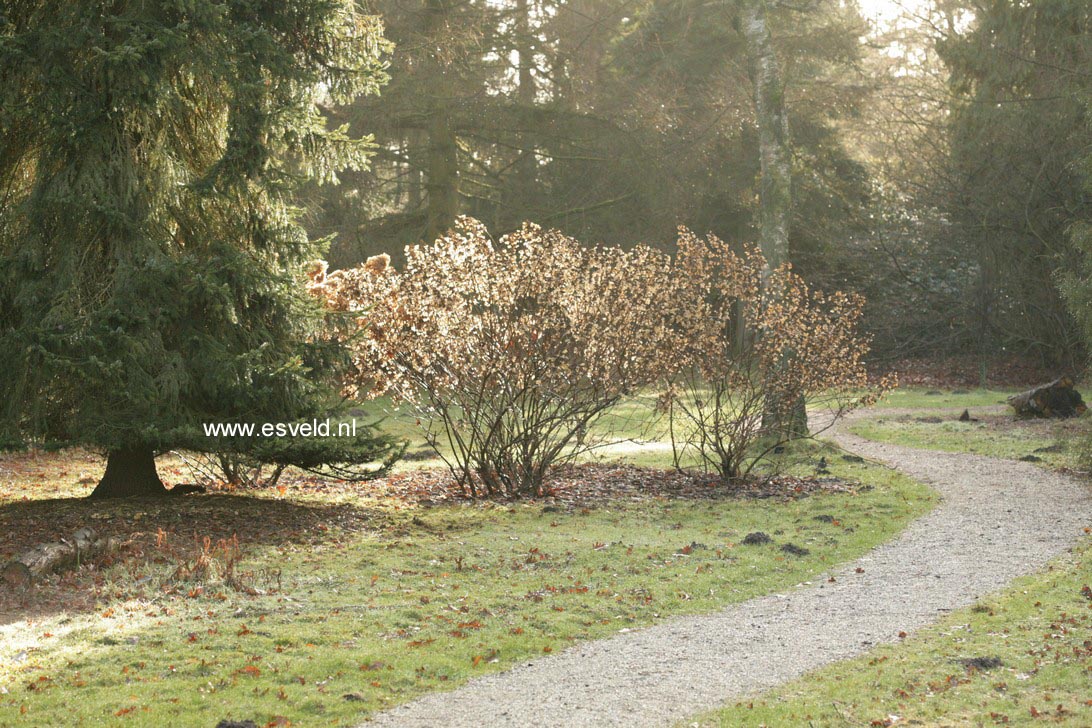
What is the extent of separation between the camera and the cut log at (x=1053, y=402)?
58.7ft

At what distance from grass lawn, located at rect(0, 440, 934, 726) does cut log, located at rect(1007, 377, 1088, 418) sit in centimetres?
688

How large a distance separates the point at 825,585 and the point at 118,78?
7271mm

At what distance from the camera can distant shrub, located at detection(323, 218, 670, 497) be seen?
1121 centimetres

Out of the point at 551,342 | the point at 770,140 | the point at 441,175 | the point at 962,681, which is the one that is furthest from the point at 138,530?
the point at 441,175

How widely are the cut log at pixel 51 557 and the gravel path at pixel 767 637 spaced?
139 inches

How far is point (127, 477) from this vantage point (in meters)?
10.6

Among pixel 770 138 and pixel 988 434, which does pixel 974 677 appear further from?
pixel 988 434

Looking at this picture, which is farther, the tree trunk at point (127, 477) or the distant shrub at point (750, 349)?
the distant shrub at point (750, 349)

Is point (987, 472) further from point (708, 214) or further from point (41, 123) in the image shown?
point (708, 214)

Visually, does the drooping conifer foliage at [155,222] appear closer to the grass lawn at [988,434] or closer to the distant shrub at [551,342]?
the distant shrub at [551,342]

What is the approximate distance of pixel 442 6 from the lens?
2153 cm

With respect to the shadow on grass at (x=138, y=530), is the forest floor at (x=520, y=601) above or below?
below

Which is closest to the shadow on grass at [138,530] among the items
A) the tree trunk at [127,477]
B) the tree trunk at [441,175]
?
the tree trunk at [127,477]

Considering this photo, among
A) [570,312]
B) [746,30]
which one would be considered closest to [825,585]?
[570,312]
